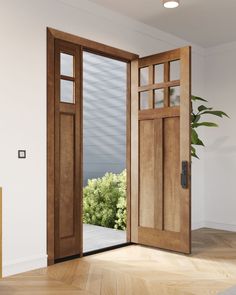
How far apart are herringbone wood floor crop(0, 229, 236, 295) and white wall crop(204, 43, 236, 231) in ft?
4.31

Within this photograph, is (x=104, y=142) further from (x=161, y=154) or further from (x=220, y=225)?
(x=161, y=154)

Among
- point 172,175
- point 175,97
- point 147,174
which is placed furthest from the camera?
point 147,174

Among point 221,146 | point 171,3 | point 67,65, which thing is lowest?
point 221,146

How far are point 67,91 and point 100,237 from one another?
2.17 m

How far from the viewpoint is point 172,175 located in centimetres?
427

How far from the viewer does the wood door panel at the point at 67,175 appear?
12.8 feet

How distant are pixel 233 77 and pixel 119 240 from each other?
2.84m

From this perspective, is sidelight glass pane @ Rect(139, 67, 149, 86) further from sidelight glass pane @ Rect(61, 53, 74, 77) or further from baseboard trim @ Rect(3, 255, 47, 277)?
baseboard trim @ Rect(3, 255, 47, 277)

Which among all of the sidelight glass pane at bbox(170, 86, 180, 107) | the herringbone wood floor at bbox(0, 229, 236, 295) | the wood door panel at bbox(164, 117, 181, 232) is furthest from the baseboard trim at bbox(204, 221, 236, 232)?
the sidelight glass pane at bbox(170, 86, 180, 107)

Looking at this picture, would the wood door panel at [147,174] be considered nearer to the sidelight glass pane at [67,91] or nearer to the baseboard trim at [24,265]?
the sidelight glass pane at [67,91]

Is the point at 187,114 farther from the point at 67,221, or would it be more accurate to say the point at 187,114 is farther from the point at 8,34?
the point at 8,34

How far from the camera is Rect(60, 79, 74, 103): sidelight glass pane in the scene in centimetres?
396

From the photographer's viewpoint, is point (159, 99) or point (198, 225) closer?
point (159, 99)

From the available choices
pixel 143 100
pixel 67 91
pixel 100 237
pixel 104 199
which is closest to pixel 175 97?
pixel 143 100
